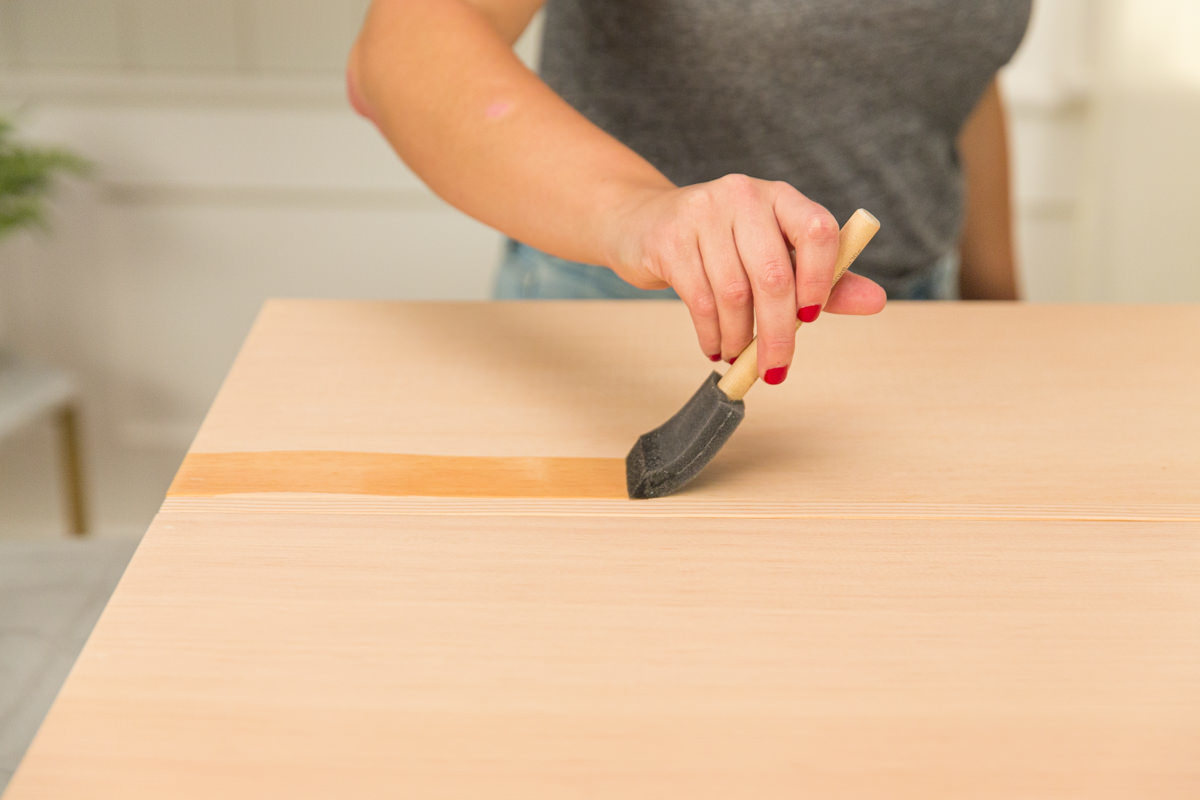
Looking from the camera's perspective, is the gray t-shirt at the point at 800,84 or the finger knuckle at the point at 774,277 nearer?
the finger knuckle at the point at 774,277

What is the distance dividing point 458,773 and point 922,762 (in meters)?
0.14

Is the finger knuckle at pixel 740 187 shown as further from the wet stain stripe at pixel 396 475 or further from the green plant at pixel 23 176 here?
the green plant at pixel 23 176

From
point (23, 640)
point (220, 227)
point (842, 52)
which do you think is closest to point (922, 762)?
point (842, 52)

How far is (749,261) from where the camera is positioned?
0.44m

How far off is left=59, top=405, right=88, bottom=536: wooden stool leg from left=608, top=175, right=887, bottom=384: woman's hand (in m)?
1.53

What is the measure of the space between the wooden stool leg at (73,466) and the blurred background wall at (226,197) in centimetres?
10

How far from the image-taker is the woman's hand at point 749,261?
43 centimetres

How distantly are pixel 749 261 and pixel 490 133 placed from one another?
0.64 ft

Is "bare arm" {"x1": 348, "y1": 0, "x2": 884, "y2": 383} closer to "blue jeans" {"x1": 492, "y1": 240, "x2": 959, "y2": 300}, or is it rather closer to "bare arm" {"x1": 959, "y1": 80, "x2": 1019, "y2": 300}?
"blue jeans" {"x1": 492, "y1": 240, "x2": 959, "y2": 300}

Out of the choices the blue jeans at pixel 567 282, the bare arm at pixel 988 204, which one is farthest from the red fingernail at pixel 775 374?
the bare arm at pixel 988 204

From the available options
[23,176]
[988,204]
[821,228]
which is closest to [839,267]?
[821,228]

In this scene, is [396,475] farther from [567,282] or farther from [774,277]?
[567,282]

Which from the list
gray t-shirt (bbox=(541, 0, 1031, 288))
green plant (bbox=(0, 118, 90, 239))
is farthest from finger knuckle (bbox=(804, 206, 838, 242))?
green plant (bbox=(0, 118, 90, 239))

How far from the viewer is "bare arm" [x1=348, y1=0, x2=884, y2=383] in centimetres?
44
